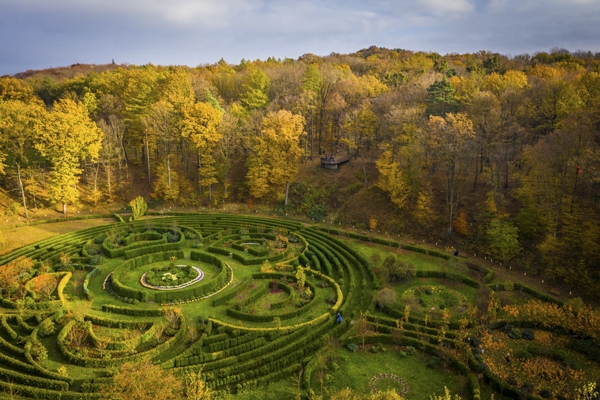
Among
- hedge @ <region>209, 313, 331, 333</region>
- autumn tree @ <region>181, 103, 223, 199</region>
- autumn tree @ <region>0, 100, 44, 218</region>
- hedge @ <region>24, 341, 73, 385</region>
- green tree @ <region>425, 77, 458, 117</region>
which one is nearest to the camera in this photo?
hedge @ <region>24, 341, 73, 385</region>

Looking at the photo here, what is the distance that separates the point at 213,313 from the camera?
124 ft

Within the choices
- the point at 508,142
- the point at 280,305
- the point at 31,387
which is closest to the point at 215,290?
the point at 280,305

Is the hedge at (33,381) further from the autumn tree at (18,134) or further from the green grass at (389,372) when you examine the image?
the autumn tree at (18,134)

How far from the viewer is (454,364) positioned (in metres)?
30.2

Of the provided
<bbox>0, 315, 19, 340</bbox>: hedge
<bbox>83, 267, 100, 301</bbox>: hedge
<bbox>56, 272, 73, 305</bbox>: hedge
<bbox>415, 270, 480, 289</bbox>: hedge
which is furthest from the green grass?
<bbox>56, 272, 73, 305</bbox>: hedge

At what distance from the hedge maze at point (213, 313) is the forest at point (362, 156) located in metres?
8.44

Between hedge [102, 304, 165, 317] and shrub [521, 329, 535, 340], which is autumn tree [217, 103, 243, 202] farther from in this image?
shrub [521, 329, 535, 340]

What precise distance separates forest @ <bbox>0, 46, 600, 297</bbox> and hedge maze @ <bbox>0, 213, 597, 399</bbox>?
8442 mm

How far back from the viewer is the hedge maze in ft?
96.0

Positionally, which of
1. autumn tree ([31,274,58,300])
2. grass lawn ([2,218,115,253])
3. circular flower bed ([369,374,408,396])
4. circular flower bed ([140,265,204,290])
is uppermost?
grass lawn ([2,218,115,253])

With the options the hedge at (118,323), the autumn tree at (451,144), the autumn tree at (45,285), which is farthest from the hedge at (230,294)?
the autumn tree at (451,144)

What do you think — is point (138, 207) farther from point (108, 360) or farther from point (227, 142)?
point (108, 360)

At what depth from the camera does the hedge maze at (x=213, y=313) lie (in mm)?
29250

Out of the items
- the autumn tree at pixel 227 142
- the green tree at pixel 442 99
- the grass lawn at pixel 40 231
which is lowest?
the grass lawn at pixel 40 231
